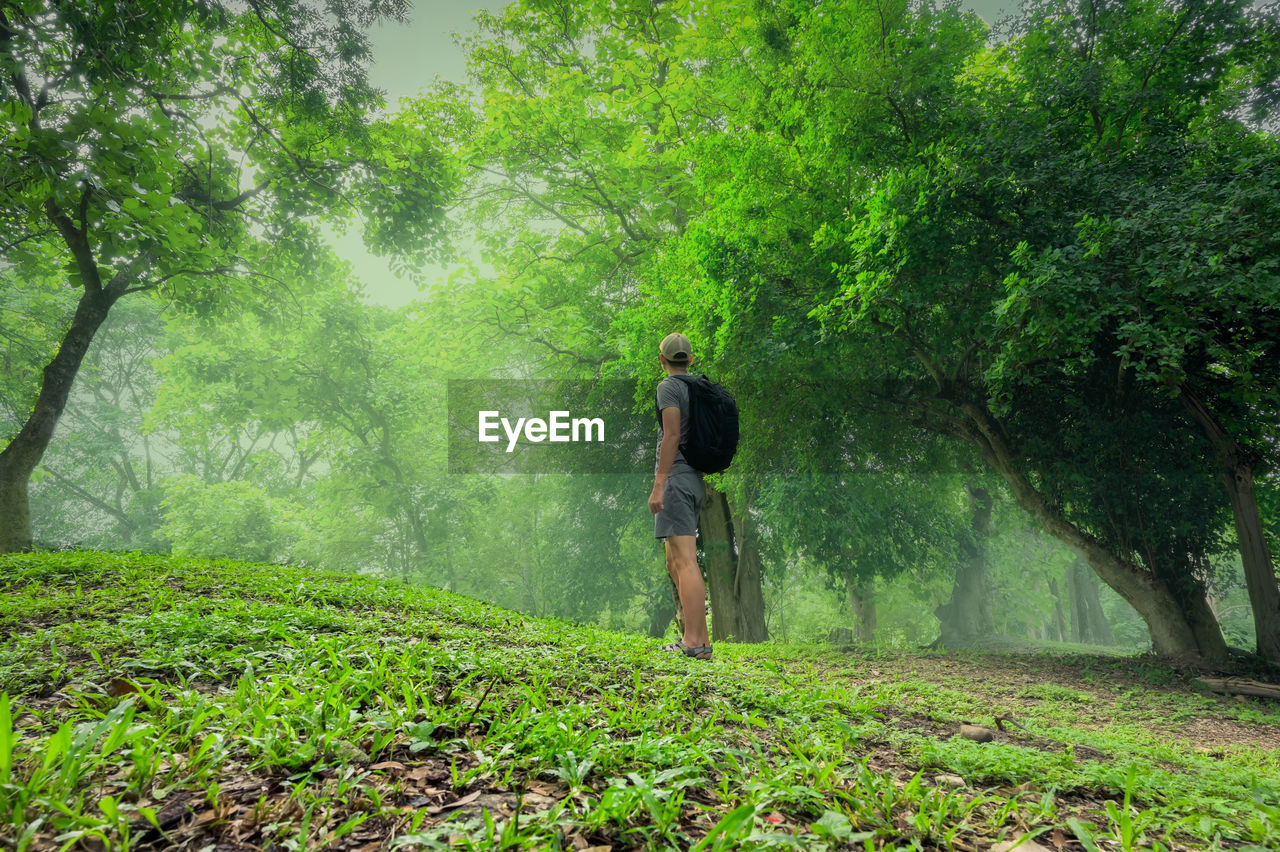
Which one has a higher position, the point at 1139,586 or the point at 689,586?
the point at 689,586

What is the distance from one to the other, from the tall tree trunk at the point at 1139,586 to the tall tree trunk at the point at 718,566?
4.97 metres

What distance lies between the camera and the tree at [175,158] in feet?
19.6

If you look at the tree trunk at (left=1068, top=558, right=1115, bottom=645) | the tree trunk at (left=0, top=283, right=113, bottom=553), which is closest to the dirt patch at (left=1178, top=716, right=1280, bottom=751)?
the tree trunk at (left=0, top=283, right=113, bottom=553)

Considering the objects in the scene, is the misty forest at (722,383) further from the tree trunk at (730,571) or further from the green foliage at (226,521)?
the green foliage at (226,521)

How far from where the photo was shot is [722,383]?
32.2ft

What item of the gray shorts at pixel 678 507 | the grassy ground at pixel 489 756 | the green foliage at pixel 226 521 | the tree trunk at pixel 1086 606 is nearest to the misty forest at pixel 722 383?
the grassy ground at pixel 489 756

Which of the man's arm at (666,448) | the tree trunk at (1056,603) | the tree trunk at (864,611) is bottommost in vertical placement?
the tree trunk at (1056,603)

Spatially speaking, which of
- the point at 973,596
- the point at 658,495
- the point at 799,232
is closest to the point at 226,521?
the point at 799,232

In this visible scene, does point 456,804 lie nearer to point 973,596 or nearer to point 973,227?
point 973,227

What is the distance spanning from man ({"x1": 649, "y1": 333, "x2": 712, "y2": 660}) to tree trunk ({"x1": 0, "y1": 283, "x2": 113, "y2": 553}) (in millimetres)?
9058

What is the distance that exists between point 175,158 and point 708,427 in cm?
Answer: 771

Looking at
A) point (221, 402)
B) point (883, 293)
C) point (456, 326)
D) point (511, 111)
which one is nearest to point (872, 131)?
point (883, 293)

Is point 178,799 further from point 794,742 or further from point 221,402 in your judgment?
point 221,402

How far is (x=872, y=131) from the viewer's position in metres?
8.36
